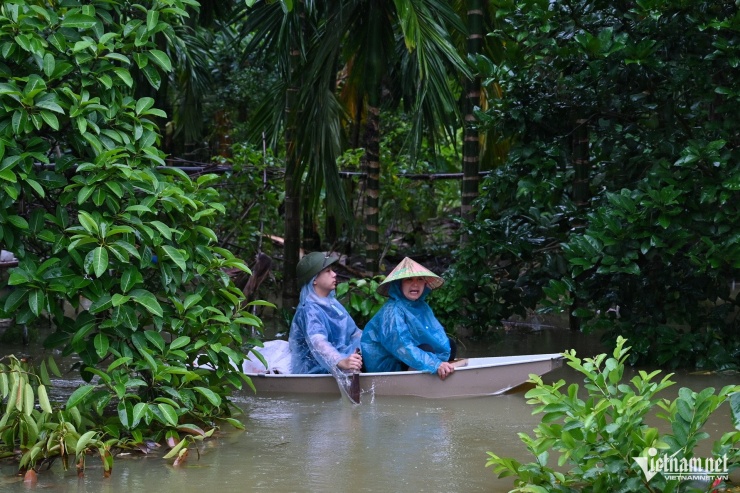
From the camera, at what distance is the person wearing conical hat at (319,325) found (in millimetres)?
7254

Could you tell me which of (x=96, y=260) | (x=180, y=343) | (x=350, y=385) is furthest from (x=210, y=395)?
(x=350, y=385)

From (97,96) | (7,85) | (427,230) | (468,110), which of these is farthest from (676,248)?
(427,230)

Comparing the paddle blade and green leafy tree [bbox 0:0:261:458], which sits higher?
green leafy tree [bbox 0:0:261:458]

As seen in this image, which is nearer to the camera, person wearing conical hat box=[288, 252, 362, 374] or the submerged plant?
the submerged plant

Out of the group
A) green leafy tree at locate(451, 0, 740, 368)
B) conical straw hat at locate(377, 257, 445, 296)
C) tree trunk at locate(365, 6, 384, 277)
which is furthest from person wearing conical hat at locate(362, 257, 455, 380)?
tree trunk at locate(365, 6, 384, 277)

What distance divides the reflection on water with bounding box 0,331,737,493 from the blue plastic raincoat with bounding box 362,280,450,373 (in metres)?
0.32

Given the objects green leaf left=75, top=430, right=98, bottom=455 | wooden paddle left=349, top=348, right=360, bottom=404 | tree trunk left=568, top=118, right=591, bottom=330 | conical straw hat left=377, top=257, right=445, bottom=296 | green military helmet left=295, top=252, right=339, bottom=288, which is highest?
tree trunk left=568, top=118, right=591, bottom=330

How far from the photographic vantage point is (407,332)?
700 cm

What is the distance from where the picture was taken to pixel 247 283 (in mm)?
10375

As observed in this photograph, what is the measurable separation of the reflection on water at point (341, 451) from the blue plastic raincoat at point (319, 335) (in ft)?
1.16

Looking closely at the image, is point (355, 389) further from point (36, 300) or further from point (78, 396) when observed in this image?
point (36, 300)

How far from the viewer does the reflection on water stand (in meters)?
4.75

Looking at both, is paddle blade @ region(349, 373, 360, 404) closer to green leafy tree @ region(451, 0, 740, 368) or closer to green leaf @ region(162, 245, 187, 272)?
green leaf @ region(162, 245, 187, 272)

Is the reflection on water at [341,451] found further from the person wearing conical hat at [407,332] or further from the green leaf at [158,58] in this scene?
the green leaf at [158,58]
